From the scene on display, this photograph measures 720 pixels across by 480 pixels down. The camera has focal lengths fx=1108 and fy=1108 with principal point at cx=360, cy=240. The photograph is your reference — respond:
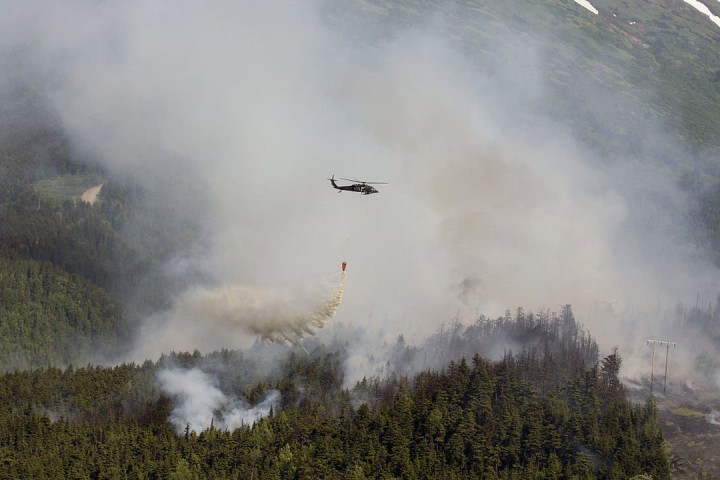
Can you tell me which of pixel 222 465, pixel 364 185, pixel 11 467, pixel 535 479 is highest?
pixel 364 185

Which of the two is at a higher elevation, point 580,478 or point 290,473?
point 580,478

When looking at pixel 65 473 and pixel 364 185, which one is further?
pixel 65 473

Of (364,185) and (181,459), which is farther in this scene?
(181,459)

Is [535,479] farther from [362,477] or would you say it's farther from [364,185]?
[364,185]

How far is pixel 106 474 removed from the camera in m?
196

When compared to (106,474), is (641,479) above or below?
above

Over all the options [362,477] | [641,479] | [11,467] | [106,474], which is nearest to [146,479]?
[106,474]

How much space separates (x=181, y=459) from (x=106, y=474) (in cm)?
1338

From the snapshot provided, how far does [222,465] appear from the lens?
19950cm

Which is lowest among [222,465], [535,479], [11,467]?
[11,467]

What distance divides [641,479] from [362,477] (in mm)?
49805

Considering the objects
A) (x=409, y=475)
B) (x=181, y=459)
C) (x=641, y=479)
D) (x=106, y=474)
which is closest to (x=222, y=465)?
(x=181, y=459)

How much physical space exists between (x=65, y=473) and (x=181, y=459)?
20314mm

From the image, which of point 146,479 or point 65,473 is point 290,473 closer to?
point 146,479
